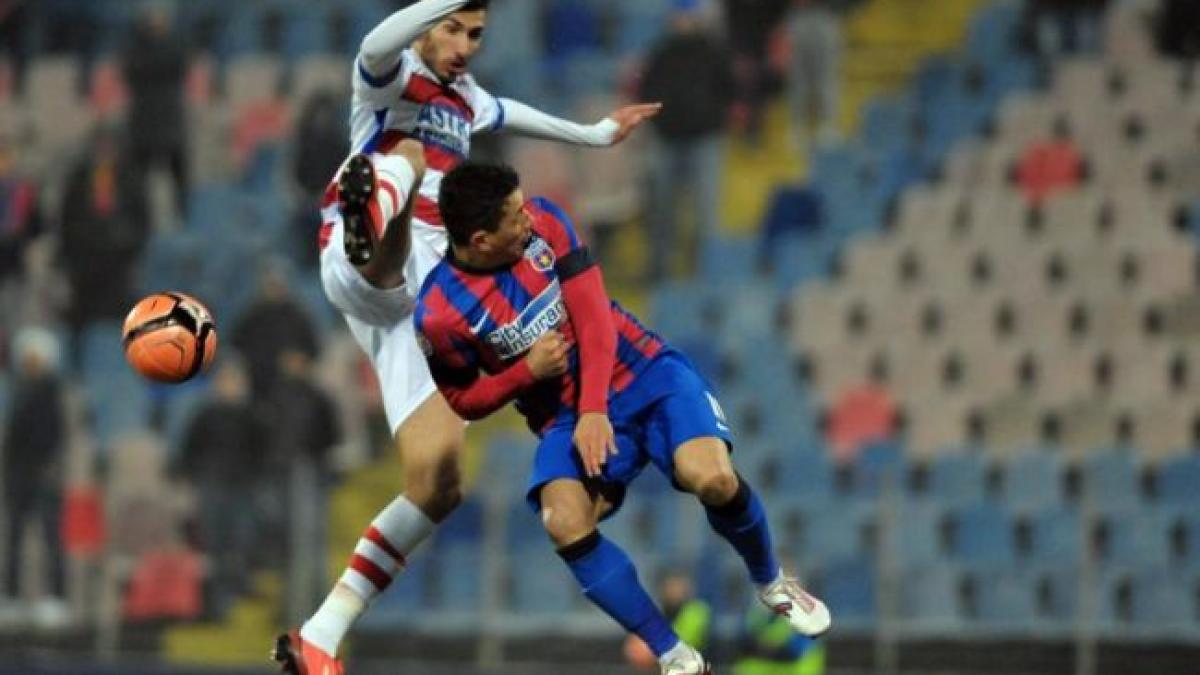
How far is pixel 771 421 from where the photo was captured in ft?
52.4

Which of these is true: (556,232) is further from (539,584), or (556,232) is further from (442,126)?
(539,584)

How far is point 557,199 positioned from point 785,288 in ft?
5.81

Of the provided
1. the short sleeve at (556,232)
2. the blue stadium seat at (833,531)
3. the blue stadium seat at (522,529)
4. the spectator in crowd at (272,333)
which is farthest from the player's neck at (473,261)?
the spectator in crowd at (272,333)

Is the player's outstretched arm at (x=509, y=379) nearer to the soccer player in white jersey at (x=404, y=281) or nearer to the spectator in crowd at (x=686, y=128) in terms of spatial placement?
the soccer player in white jersey at (x=404, y=281)

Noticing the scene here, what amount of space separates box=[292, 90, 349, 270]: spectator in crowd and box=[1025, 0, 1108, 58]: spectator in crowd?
4696mm

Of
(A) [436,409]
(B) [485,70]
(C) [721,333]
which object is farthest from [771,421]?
(A) [436,409]

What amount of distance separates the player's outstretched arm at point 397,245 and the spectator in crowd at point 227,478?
6.69m

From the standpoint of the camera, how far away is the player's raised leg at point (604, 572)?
329 inches

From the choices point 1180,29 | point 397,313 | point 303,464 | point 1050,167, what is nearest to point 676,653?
point 397,313

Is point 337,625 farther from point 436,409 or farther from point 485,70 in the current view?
point 485,70

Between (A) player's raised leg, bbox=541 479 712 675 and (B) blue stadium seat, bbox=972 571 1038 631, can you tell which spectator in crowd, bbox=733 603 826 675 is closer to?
(B) blue stadium seat, bbox=972 571 1038 631

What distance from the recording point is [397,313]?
9.02m

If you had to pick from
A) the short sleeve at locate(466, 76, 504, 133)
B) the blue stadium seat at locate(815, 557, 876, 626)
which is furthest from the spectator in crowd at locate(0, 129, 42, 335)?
the short sleeve at locate(466, 76, 504, 133)

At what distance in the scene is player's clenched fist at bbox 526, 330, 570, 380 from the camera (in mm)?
8336
